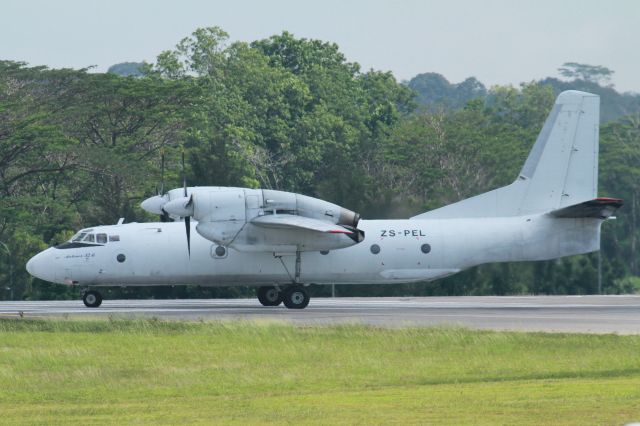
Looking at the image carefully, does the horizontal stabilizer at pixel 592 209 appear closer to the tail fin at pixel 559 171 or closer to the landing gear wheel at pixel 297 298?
the tail fin at pixel 559 171

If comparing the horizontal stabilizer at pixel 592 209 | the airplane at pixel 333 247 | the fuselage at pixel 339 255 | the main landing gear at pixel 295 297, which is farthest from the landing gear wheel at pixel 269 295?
the horizontal stabilizer at pixel 592 209

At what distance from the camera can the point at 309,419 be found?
16.0 meters

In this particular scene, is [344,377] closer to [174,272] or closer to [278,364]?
[278,364]

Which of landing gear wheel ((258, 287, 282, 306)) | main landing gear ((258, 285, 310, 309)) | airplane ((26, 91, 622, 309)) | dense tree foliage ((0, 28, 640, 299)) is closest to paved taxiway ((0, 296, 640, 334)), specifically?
main landing gear ((258, 285, 310, 309))

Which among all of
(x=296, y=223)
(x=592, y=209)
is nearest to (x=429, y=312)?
(x=296, y=223)

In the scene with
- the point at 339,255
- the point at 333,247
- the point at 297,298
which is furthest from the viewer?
the point at 339,255

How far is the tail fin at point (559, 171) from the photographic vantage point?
133ft

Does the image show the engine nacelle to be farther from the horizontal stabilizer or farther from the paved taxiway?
the horizontal stabilizer

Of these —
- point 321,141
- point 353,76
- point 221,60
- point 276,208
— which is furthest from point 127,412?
point 353,76

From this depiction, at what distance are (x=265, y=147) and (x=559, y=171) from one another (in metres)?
51.8

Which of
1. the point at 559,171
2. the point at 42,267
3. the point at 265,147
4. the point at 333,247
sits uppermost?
the point at 265,147

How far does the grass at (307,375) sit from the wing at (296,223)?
23.6 ft

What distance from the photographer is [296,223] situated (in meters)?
36.7

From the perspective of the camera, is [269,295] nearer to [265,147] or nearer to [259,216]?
[259,216]
